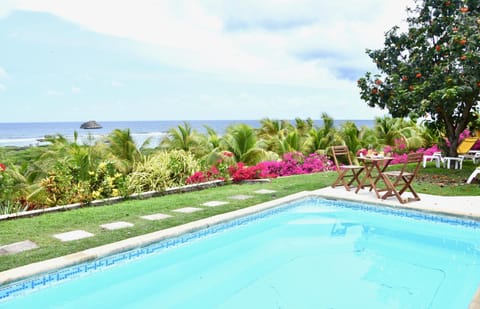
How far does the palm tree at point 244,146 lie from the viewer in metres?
10.9

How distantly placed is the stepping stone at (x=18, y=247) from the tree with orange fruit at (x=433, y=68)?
8.06 m

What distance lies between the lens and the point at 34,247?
13.3 ft

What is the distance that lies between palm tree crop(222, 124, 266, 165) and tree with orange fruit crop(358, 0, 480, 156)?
3387 millimetres

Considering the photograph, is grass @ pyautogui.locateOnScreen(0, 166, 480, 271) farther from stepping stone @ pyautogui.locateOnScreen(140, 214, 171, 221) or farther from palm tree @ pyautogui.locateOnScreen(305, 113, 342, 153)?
palm tree @ pyautogui.locateOnScreen(305, 113, 342, 153)

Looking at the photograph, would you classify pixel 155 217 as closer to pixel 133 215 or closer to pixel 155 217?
pixel 155 217

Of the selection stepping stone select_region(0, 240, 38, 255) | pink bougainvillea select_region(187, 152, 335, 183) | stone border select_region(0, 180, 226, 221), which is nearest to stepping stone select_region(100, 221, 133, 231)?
stepping stone select_region(0, 240, 38, 255)

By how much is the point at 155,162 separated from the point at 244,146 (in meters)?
3.62

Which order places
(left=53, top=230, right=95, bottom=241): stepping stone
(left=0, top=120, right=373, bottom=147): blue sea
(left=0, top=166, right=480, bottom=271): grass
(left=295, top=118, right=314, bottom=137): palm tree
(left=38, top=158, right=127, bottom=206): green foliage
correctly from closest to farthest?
(left=0, top=166, right=480, bottom=271): grass < (left=53, top=230, right=95, bottom=241): stepping stone < (left=38, top=158, right=127, bottom=206): green foliage < (left=0, top=120, right=373, bottom=147): blue sea < (left=295, top=118, right=314, bottom=137): palm tree

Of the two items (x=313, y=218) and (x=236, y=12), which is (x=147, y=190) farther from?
(x=236, y=12)

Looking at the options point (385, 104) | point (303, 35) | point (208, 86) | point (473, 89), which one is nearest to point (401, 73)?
point (385, 104)

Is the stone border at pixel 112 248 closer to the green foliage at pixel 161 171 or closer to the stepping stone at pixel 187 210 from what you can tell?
the stepping stone at pixel 187 210

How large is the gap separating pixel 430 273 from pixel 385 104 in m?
7.09

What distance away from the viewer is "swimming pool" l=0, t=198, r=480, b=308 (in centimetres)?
352

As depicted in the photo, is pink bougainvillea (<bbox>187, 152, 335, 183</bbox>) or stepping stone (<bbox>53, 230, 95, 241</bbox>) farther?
pink bougainvillea (<bbox>187, 152, 335, 183</bbox>)
